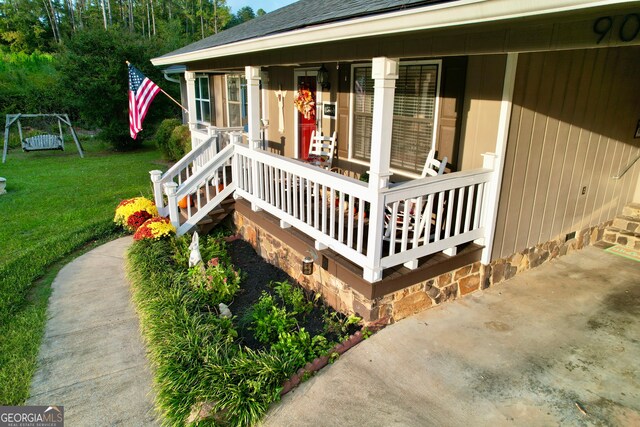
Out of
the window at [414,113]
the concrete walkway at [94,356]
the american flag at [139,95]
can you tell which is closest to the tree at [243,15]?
the american flag at [139,95]

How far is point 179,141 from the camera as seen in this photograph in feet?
41.0

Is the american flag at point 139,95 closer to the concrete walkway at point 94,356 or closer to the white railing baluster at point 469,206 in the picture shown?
the concrete walkway at point 94,356

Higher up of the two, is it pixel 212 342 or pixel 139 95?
pixel 139 95

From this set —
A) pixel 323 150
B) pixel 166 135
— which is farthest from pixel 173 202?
pixel 166 135

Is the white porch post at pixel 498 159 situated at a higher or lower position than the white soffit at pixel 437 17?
lower

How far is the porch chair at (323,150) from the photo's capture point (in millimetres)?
6371

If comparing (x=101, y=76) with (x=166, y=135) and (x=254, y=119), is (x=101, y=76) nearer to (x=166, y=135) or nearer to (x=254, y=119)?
(x=166, y=135)

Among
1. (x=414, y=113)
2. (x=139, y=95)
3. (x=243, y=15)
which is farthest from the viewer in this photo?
(x=243, y=15)

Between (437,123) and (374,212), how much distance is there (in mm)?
1648

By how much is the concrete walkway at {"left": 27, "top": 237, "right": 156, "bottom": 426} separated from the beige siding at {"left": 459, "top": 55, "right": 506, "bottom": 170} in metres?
3.72

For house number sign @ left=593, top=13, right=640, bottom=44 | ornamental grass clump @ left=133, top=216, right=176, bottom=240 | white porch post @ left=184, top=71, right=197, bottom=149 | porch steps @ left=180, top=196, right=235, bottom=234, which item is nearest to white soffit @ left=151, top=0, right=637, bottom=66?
house number sign @ left=593, top=13, right=640, bottom=44

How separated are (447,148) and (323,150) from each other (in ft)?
8.28

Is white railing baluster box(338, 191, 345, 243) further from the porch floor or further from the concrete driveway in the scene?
the concrete driveway

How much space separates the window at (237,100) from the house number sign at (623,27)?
24.6 feet
